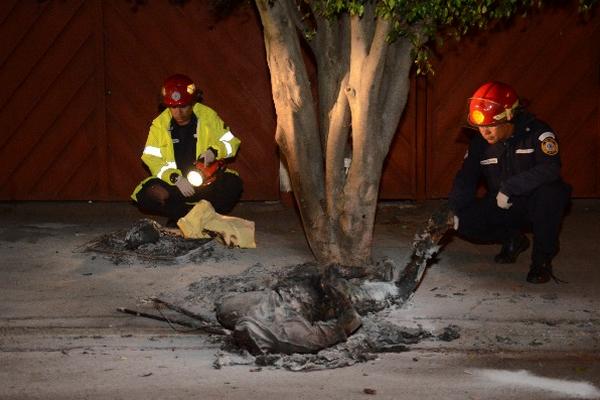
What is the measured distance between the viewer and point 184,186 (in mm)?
9312

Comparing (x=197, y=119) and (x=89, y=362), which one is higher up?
(x=197, y=119)

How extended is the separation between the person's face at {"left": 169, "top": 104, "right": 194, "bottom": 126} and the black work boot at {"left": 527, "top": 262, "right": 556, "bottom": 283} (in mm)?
3556

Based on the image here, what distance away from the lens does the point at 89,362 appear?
6.18m

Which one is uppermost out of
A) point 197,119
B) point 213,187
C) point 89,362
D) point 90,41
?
point 90,41

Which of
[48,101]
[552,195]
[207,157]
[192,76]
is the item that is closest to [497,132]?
[552,195]

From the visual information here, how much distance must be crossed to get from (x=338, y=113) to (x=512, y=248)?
199 centimetres

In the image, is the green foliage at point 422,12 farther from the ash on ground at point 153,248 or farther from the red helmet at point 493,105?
the ash on ground at point 153,248

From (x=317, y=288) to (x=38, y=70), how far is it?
5.68m

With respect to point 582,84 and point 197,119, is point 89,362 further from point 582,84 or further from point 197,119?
point 582,84

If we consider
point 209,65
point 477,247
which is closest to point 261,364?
point 477,247

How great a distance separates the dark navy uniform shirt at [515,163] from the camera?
7723mm

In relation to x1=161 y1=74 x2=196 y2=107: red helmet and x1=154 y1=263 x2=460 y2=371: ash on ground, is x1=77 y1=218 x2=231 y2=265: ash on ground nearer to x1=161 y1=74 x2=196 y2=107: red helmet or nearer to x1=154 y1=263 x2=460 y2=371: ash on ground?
x1=154 y1=263 x2=460 y2=371: ash on ground

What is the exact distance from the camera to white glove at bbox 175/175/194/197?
9297 millimetres

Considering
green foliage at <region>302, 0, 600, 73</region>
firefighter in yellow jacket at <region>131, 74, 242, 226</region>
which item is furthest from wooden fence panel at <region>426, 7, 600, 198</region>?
green foliage at <region>302, 0, 600, 73</region>
